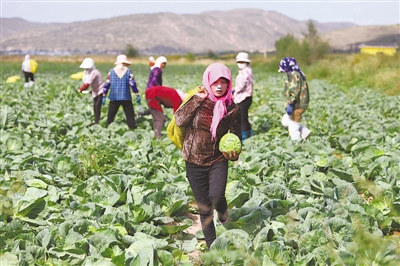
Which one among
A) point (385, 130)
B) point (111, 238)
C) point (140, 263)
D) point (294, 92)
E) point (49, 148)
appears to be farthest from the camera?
point (385, 130)

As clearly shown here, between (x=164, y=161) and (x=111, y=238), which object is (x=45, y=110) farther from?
(x=111, y=238)

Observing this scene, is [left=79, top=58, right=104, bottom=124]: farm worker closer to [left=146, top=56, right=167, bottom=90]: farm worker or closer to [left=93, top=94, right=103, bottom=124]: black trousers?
[left=93, top=94, right=103, bottom=124]: black trousers

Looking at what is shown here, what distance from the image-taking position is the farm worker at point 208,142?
4237 millimetres

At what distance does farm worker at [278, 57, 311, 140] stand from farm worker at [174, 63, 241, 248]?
4.32m

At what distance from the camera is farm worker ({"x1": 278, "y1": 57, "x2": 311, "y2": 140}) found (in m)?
8.48

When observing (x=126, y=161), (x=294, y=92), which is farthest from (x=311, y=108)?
(x=126, y=161)

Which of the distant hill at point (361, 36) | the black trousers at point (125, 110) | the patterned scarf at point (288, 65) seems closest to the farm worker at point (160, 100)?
the black trousers at point (125, 110)

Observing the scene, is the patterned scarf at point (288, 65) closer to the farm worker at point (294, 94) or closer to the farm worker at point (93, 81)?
the farm worker at point (294, 94)

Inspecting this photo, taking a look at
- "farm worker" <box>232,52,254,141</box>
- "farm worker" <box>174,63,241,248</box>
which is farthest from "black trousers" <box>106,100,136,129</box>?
"farm worker" <box>174,63,241,248</box>

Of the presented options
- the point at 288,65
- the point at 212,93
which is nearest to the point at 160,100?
the point at 288,65

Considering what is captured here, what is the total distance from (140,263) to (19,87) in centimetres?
1625

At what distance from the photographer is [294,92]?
28.0 feet

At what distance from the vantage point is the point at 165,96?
889cm

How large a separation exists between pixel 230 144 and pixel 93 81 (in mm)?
6799
